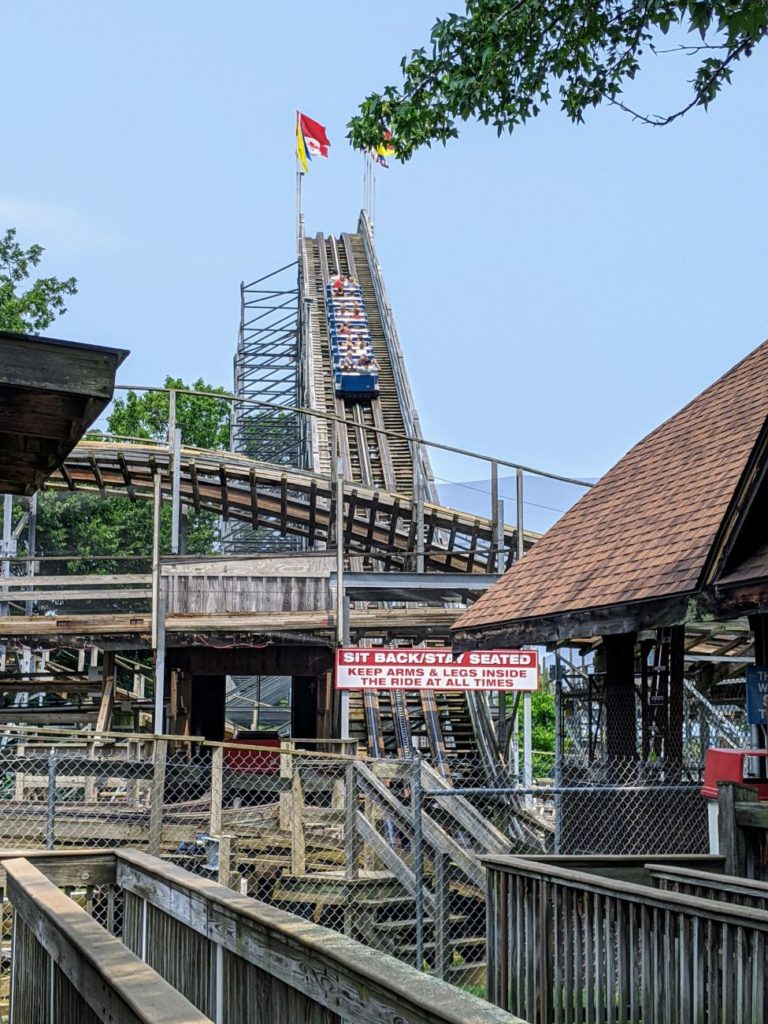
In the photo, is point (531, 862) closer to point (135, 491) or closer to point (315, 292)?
point (135, 491)

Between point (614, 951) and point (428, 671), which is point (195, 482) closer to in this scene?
point (428, 671)

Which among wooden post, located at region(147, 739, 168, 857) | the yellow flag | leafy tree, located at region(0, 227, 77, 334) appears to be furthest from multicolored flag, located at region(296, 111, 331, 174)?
wooden post, located at region(147, 739, 168, 857)

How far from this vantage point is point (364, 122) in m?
10.2

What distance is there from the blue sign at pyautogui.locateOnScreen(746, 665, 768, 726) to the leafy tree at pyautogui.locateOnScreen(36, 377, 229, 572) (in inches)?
1258

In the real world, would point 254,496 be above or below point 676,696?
above

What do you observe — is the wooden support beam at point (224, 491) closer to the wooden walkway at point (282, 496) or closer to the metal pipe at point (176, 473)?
the wooden walkway at point (282, 496)

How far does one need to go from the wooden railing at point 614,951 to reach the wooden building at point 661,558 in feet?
8.34

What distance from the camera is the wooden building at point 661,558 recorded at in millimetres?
8305

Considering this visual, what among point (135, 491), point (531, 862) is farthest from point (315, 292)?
point (531, 862)

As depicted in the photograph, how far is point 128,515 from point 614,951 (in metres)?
46.3

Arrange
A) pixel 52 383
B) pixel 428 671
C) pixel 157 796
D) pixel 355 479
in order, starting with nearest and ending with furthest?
1. pixel 52 383
2. pixel 157 796
3. pixel 428 671
4. pixel 355 479

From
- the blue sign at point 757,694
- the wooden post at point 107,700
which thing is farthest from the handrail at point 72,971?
the wooden post at point 107,700

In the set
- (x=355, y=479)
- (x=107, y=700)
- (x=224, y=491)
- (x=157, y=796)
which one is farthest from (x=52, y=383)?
(x=355, y=479)

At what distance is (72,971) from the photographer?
11.0ft
